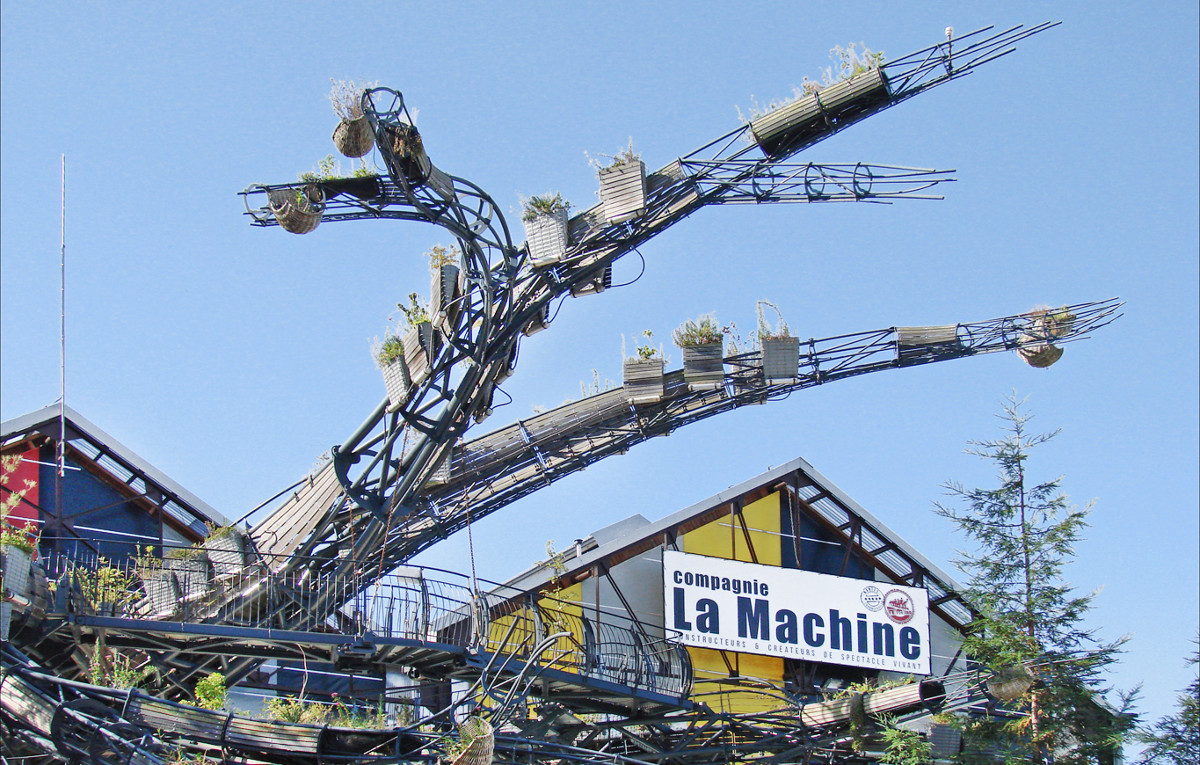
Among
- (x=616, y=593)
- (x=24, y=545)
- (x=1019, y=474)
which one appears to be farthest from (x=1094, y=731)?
(x=24, y=545)

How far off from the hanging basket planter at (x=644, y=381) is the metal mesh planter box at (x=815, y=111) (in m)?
3.65

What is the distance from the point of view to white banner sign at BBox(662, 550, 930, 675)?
28.7 meters

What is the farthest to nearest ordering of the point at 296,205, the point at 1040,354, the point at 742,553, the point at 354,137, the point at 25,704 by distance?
the point at 742,553 → the point at 1040,354 → the point at 296,205 → the point at 354,137 → the point at 25,704

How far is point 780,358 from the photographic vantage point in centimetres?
2303

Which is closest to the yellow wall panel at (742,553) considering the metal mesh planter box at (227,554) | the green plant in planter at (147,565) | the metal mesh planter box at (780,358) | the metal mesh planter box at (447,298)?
the metal mesh planter box at (780,358)

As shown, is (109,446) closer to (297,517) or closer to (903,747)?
(297,517)

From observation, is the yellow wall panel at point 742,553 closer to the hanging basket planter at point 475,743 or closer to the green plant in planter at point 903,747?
the green plant in planter at point 903,747

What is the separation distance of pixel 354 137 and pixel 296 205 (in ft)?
4.01

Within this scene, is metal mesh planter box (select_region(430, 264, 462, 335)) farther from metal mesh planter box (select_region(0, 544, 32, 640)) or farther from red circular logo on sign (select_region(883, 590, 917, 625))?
red circular logo on sign (select_region(883, 590, 917, 625))

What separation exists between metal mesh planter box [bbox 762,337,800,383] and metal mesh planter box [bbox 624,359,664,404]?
1670mm

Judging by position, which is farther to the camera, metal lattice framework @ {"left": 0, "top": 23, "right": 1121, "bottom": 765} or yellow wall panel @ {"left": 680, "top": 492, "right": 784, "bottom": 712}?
yellow wall panel @ {"left": 680, "top": 492, "right": 784, "bottom": 712}

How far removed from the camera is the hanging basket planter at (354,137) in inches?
745

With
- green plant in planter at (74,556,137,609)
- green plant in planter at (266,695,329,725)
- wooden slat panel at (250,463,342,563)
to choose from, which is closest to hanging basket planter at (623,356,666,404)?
wooden slat panel at (250,463,342,563)

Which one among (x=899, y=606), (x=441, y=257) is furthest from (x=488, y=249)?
(x=899, y=606)
